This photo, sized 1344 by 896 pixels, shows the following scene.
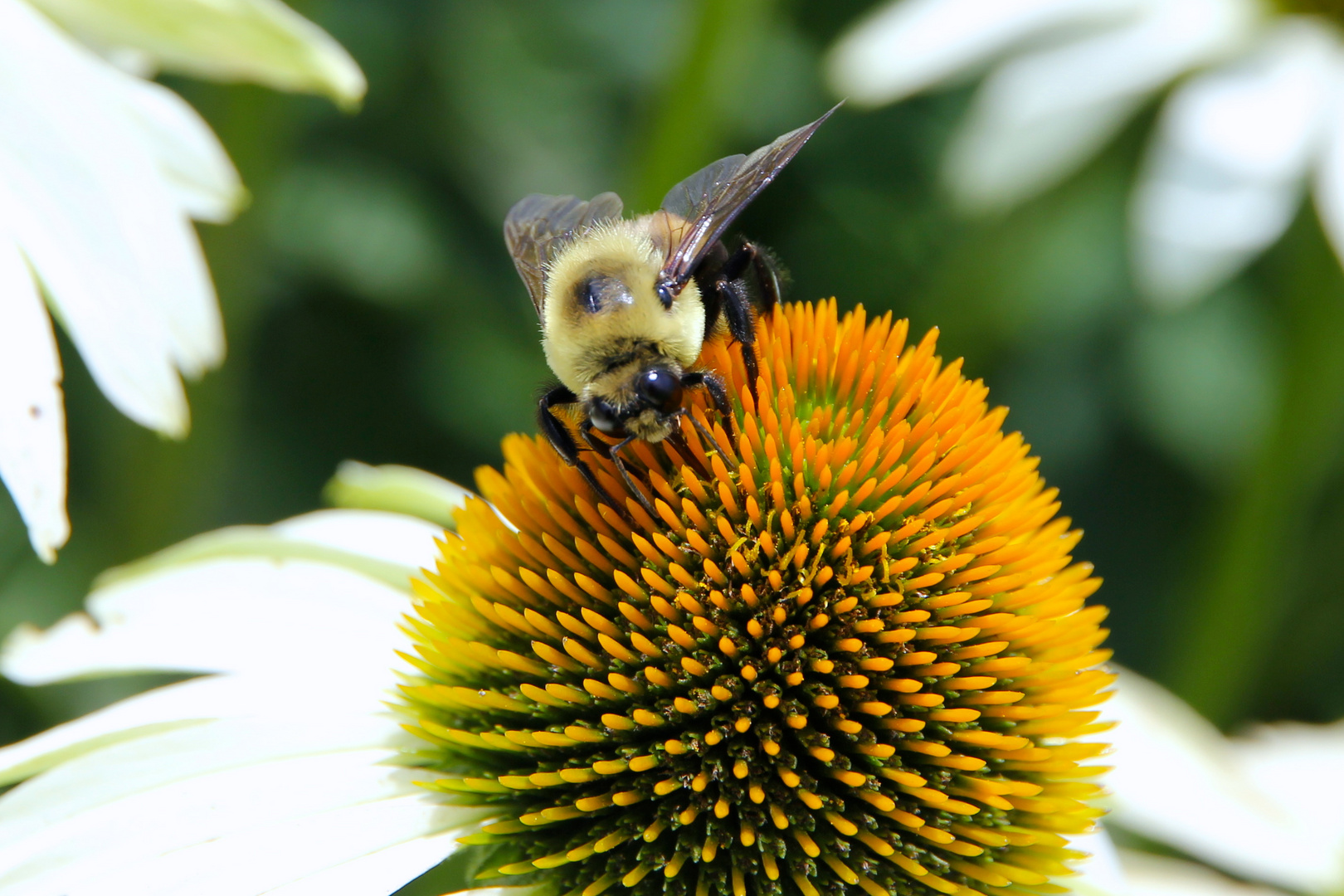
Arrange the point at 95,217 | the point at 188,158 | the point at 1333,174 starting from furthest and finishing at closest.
A: the point at 1333,174 → the point at 188,158 → the point at 95,217

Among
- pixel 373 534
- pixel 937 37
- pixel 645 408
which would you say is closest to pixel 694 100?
pixel 937 37

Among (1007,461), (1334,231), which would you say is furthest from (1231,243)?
(1007,461)

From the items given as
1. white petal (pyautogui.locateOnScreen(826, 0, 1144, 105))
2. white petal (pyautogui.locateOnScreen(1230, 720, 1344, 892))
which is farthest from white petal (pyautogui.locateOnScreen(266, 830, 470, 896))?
white petal (pyautogui.locateOnScreen(826, 0, 1144, 105))

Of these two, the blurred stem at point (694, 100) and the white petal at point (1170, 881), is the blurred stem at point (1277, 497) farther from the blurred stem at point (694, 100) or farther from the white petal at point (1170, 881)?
the blurred stem at point (694, 100)

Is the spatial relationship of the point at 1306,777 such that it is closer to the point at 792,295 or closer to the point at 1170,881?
the point at 1170,881

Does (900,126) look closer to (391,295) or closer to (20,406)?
(391,295)
